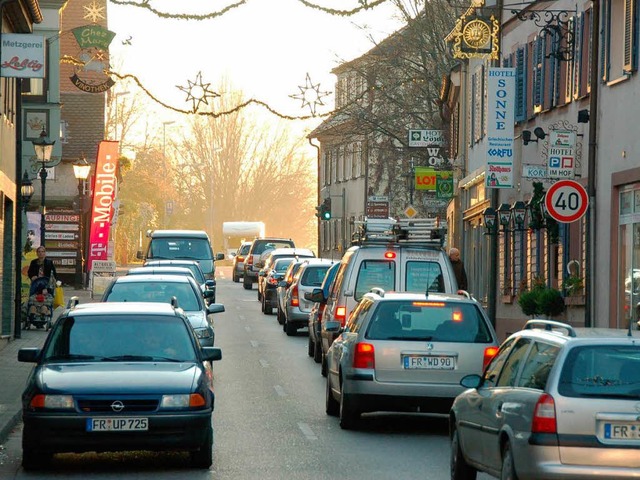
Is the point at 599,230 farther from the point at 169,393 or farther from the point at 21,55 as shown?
the point at 169,393

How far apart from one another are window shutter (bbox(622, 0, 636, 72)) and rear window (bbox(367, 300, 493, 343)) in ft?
27.5

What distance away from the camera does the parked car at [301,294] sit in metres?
33.7

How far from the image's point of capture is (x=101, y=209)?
44.8 meters

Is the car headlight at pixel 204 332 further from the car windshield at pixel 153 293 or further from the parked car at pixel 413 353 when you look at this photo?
the parked car at pixel 413 353

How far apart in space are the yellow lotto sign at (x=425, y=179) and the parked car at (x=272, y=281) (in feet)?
14.9

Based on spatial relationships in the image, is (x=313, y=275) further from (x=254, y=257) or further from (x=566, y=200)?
(x=254, y=257)

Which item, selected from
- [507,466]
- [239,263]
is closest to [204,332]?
[507,466]

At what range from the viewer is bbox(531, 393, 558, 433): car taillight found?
949 cm

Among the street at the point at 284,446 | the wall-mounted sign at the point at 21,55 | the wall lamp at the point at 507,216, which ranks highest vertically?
the wall-mounted sign at the point at 21,55

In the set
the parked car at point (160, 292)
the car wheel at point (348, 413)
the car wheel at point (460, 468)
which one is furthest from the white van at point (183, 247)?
the car wheel at point (460, 468)

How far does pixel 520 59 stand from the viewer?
109 feet

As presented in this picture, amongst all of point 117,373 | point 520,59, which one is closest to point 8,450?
point 117,373

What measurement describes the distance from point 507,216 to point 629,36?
9051 mm

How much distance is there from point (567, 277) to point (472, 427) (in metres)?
17.3
